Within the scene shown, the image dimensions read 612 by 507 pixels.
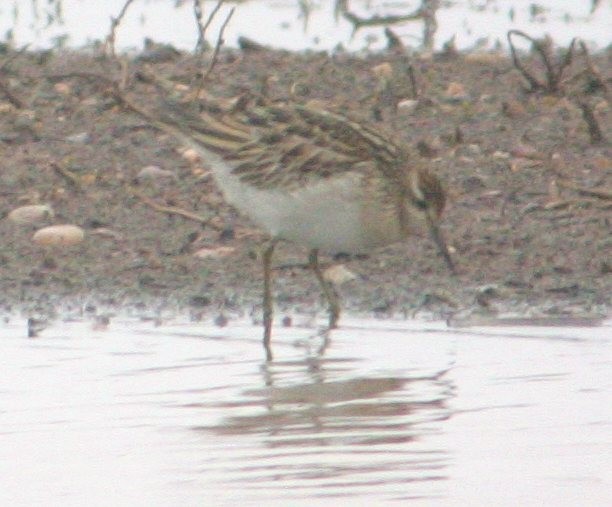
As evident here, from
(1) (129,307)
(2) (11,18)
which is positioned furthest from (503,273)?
(2) (11,18)

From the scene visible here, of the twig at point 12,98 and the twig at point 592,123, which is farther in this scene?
the twig at point 12,98

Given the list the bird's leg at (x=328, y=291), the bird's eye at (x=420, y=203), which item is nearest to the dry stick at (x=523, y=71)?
the bird's eye at (x=420, y=203)

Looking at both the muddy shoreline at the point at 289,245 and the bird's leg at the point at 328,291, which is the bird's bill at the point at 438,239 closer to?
the muddy shoreline at the point at 289,245

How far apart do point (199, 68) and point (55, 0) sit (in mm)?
3111

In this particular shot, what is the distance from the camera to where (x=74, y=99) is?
10.6 m

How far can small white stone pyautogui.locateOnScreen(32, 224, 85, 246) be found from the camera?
8453 mm

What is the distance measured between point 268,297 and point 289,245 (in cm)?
129

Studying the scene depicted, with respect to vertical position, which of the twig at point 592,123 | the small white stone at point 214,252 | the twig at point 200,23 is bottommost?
the small white stone at point 214,252

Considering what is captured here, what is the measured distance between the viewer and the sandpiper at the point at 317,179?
750 cm

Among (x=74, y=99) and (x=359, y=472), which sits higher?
(x=74, y=99)

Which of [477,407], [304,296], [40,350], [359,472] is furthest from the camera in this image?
[304,296]

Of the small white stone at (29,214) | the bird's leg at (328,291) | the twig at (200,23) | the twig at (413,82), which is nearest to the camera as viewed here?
the bird's leg at (328,291)

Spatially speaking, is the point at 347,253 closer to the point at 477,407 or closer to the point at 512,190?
the point at 512,190

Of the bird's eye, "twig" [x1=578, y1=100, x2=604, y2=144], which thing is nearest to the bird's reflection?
the bird's eye
